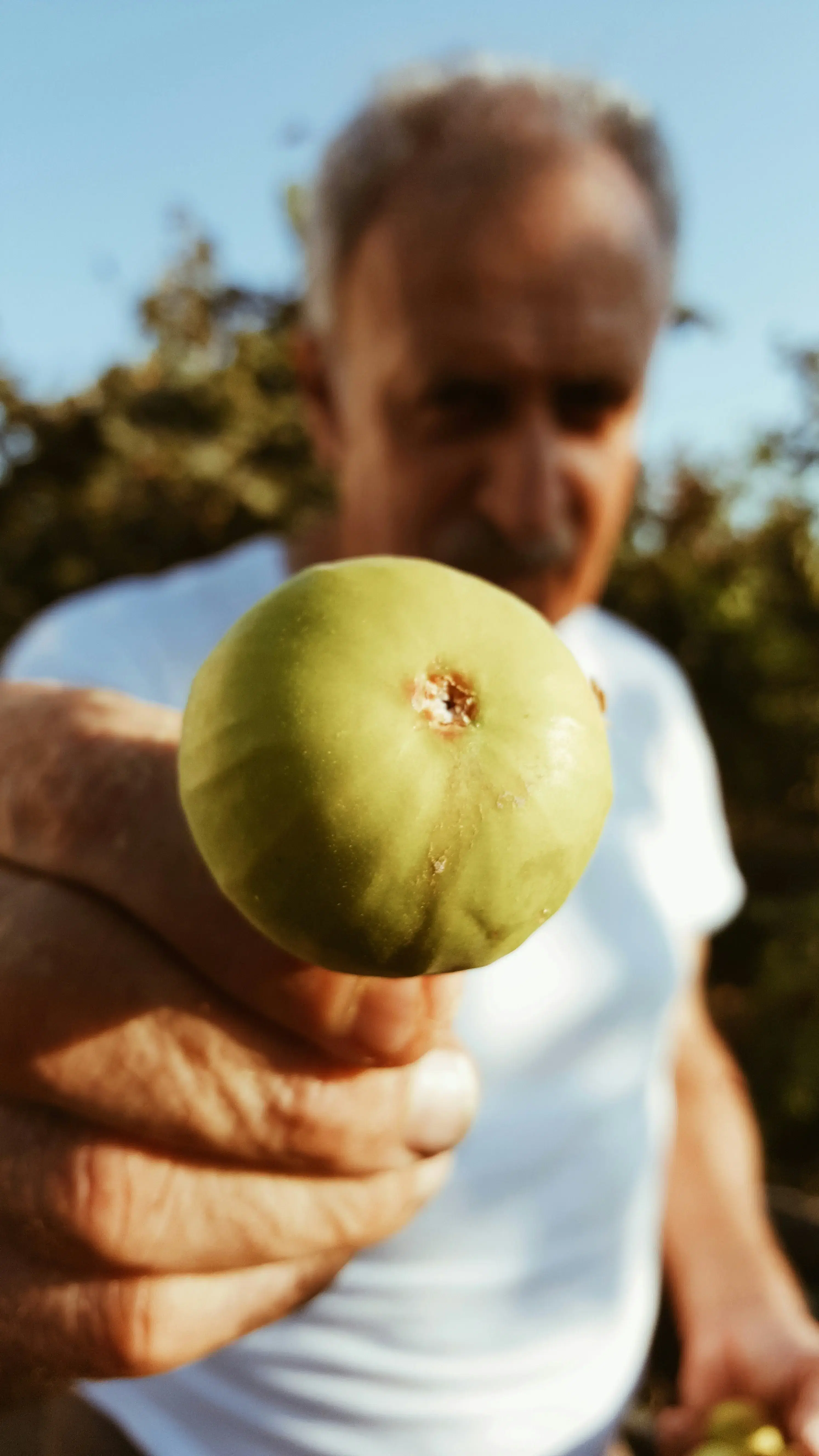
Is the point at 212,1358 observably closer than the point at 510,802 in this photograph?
No

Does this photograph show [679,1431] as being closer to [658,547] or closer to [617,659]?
[617,659]

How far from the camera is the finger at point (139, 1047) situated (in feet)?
3.60

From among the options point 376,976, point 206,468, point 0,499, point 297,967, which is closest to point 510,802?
point 376,976

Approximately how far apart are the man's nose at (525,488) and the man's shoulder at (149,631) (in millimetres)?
651

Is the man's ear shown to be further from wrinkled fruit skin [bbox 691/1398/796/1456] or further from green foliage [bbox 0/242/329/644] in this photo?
green foliage [bbox 0/242/329/644]

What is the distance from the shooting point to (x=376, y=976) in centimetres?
89

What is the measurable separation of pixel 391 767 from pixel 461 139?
8.10 feet

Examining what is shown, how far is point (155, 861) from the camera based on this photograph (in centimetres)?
109

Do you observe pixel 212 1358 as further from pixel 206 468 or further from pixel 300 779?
pixel 206 468

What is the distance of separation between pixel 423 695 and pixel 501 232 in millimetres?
2061

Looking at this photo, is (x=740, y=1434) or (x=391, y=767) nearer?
(x=391, y=767)

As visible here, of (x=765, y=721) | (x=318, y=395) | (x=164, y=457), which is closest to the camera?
(x=318, y=395)

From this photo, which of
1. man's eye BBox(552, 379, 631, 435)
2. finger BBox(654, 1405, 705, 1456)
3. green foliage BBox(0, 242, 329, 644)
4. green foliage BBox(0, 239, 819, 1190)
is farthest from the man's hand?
green foliage BBox(0, 242, 329, 644)

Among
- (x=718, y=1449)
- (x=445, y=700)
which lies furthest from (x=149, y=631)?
(x=718, y=1449)
